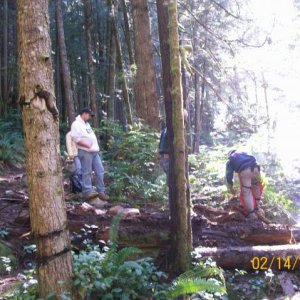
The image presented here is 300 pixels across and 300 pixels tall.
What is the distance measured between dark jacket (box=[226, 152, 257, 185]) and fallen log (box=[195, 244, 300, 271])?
1935 millimetres

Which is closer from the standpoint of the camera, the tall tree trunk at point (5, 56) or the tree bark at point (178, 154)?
the tree bark at point (178, 154)

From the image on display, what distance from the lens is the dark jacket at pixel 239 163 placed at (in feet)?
26.6

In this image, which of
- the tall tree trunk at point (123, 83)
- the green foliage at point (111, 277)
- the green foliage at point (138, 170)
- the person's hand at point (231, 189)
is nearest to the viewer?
the green foliage at point (111, 277)

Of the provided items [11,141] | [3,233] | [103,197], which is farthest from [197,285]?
[11,141]

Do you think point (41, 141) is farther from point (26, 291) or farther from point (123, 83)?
point (123, 83)

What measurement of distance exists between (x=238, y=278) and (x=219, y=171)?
15.2 feet

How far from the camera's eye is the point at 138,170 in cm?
1038

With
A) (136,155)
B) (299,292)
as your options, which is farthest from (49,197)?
(136,155)

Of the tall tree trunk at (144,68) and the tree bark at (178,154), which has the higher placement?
the tall tree trunk at (144,68)

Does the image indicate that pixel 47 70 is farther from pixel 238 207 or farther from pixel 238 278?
pixel 238 207
